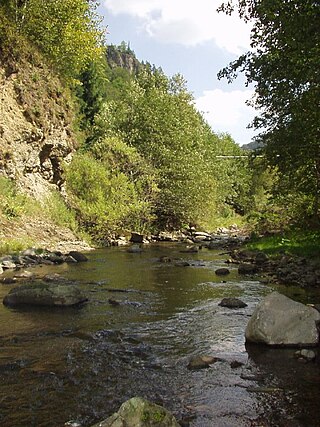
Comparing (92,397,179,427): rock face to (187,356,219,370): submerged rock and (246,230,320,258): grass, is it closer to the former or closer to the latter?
(187,356,219,370): submerged rock

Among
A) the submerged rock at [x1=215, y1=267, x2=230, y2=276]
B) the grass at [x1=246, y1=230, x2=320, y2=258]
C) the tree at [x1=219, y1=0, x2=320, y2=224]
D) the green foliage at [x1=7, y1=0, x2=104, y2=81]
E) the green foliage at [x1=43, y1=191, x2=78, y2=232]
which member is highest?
the green foliage at [x1=7, y1=0, x2=104, y2=81]

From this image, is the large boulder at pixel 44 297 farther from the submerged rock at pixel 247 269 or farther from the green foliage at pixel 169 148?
the green foliage at pixel 169 148

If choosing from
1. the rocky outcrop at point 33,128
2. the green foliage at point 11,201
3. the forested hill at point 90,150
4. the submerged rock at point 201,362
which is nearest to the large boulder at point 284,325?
the submerged rock at point 201,362

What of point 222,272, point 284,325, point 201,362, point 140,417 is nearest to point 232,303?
point 284,325

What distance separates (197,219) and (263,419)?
111 ft

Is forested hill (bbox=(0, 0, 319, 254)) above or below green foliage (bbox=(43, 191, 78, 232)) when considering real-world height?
above

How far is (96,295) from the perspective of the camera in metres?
13.3

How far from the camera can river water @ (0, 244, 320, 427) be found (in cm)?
588

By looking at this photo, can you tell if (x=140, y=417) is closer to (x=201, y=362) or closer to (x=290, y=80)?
(x=201, y=362)

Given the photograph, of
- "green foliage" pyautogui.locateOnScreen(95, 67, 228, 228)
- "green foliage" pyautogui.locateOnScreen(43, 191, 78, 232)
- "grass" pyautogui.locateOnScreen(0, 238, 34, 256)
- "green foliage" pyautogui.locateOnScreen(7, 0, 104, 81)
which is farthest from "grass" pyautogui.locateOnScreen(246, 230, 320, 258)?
"green foliage" pyautogui.locateOnScreen(7, 0, 104, 81)

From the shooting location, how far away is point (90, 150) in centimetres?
3612

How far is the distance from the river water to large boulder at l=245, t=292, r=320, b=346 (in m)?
0.26

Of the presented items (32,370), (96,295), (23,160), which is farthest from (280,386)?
(23,160)

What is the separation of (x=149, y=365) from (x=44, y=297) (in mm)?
5120
